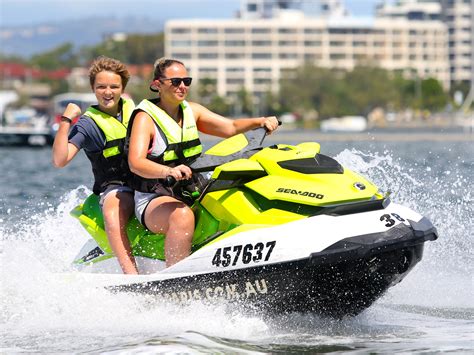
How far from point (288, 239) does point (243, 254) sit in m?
0.27

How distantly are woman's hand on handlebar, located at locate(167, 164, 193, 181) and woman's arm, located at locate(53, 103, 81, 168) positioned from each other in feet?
2.59

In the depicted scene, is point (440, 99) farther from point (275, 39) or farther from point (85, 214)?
point (85, 214)

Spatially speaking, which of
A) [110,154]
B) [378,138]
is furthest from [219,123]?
[378,138]

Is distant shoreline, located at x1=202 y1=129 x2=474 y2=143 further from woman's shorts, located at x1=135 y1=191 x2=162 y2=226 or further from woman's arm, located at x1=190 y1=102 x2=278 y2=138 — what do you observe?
woman's shorts, located at x1=135 y1=191 x2=162 y2=226

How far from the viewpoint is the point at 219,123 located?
270 inches

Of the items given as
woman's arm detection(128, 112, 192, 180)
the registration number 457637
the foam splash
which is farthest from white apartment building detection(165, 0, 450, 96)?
the registration number 457637

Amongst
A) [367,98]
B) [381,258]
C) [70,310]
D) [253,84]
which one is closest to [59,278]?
[70,310]

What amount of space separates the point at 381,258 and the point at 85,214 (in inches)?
77.0

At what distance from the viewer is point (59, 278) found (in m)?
6.66

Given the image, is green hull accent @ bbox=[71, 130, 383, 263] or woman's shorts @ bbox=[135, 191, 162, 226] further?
woman's shorts @ bbox=[135, 191, 162, 226]

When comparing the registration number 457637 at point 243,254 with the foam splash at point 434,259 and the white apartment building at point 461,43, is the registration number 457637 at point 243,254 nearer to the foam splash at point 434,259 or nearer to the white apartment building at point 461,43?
the foam splash at point 434,259

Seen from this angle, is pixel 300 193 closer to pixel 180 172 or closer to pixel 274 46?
pixel 180 172

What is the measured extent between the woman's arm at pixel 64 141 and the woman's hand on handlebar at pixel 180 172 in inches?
31.1

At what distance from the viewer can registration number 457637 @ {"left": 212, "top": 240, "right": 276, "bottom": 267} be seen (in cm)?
604
